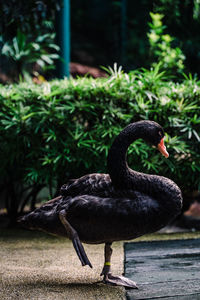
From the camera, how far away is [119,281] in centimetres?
259

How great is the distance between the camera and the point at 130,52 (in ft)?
32.8

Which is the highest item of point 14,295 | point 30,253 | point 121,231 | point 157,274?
point 121,231

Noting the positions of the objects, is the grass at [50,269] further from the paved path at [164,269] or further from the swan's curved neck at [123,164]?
the swan's curved neck at [123,164]

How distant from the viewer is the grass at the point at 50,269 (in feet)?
7.89

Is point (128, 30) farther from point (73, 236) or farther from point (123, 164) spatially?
point (73, 236)

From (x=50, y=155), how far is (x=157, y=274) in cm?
194

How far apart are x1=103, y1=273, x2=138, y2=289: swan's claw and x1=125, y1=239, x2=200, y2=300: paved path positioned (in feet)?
0.18

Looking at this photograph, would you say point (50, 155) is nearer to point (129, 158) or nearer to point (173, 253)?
point (129, 158)

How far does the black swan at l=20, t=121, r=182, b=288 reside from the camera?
8.16ft

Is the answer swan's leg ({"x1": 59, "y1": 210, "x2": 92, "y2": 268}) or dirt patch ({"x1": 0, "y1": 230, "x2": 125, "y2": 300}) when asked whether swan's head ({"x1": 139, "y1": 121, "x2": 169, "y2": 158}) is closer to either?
swan's leg ({"x1": 59, "y1": 210, "x2": 92, "y2": 268})

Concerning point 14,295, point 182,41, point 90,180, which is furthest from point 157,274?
point 182,41

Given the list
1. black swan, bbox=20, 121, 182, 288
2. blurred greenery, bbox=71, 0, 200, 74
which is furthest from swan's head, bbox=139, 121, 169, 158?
blurred greenery, bbox=71, 0, 200, 74

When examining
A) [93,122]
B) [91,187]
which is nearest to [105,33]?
[93,122]

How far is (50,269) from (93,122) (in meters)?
1.95
